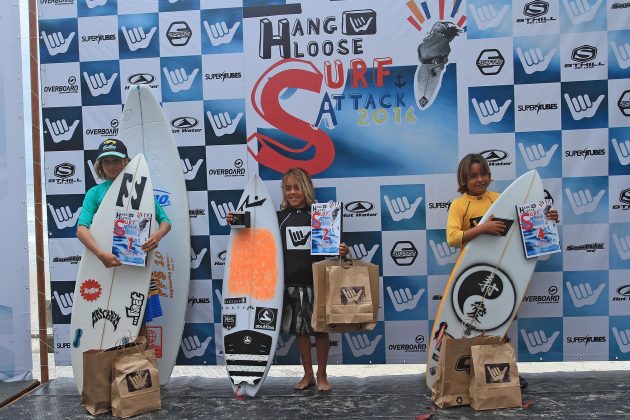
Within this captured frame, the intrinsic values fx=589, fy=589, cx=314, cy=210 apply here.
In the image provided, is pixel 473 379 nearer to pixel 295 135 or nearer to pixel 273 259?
pixel 273 259

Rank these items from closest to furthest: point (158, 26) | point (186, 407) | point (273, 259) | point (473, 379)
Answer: point (473, 379), point (186, 407), point (273, 259), point (158, 26)

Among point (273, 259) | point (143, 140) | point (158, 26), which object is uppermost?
point (158, 26)

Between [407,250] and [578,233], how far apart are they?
109 cm

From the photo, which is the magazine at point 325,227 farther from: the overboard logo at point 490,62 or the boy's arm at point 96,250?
the overboard logo at point 490,62

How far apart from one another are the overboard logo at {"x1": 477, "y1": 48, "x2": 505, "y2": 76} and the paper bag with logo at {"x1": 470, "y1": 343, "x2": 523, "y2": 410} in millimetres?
1723

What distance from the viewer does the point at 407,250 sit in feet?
12.6

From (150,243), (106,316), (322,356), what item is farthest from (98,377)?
(322,356)

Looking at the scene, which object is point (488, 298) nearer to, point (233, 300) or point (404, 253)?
point (404, 253)

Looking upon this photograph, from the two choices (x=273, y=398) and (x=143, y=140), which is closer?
(x=273, y=398)

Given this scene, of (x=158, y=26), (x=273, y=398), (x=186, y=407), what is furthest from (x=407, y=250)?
(x=158, y=26)

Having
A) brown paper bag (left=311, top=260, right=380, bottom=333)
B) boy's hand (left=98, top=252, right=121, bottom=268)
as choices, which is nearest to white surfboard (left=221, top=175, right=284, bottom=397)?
brown paper bag (left=311, top=260, right=380, bottom=333)

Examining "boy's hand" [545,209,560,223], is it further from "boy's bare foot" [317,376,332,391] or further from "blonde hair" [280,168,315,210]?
"boy's bare foot" [317,376,332,391]

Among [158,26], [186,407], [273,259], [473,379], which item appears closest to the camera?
[473,379]

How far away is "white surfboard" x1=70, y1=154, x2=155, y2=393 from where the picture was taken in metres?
3.44
